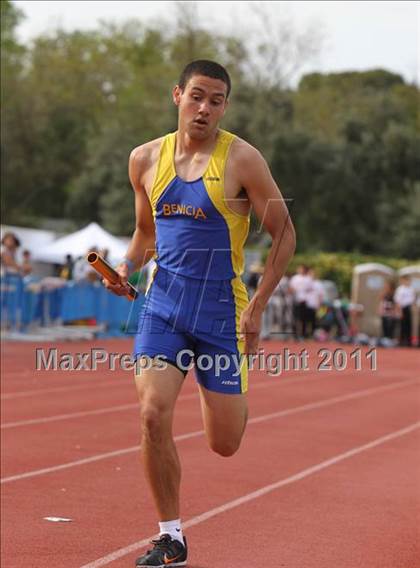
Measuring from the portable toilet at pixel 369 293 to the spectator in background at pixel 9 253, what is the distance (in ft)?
40.8

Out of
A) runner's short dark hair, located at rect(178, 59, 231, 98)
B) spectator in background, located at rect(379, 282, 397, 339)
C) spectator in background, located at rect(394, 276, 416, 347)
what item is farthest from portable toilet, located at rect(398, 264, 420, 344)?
runner's short dark hair, located at rect(178, 59, 231, 98)

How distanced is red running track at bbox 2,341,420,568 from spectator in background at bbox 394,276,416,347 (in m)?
13.3

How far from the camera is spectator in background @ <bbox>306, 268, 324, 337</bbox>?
2727cm

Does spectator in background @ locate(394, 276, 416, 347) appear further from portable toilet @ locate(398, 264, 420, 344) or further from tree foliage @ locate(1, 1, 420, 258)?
tree foliage @ locate(1, 1, 420, 258)

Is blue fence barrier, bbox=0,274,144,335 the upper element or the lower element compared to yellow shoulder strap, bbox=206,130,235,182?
lower

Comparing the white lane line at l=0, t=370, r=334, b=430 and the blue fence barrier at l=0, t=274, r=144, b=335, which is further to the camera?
the blue fence barrier at l=0, t=274, r=144, b=335

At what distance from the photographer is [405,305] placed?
2819 centimetres

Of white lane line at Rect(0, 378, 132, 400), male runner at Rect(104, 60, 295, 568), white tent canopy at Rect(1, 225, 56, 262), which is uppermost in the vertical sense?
white tent canopy at Rect(1, 225, 56, 262)

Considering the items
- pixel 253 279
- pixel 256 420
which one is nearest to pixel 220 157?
pixel 256 420

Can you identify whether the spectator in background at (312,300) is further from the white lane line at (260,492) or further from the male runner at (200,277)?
the male runner at (200,277)

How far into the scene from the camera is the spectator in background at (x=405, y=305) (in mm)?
28203

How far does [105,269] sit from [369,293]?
87.1ft

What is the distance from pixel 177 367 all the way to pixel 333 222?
139 feet

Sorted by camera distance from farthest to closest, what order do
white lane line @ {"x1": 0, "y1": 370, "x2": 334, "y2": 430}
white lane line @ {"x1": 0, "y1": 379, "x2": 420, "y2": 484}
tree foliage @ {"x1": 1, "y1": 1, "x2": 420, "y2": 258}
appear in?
1. tree foliage @ {"x1": 1, "y1": 1, "x2": 420, "y2": 258}
2. white lane line @ {"x1": 0, "y1": 370, "x2": 334, "y2": 430}
3. white lane line @ {"x1": 0, "y1": 379, "x2": 420, "y2": 484}
